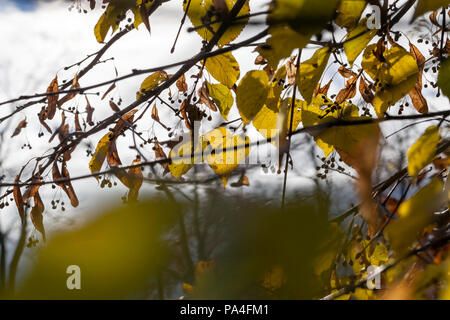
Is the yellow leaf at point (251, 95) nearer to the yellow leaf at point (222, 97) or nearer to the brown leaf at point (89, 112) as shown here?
the yellow leaf at point (222, 97)

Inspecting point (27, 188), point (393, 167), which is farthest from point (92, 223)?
point (393, 167)

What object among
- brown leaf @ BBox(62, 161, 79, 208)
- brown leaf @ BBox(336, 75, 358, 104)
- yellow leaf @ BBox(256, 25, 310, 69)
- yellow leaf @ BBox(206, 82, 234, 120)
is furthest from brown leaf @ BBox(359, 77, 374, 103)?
brown leaf @ BBox(62, 161, 79, 208)

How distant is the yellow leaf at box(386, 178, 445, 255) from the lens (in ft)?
1.23

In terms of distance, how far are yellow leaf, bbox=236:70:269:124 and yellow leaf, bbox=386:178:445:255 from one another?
212 millimetres

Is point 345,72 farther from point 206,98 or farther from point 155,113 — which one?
point 155,113

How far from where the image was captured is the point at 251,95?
0.50 metres

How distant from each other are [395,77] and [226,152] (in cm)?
29

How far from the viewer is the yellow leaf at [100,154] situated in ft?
2.51

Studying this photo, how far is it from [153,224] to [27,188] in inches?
21.8

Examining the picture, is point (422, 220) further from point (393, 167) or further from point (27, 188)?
point (393, 167)

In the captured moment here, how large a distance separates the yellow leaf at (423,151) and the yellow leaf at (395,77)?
19 cm

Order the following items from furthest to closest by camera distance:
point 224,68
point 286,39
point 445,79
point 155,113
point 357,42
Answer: point 155,113, point 224,68, point 357,42, point 445,79, point 286,39

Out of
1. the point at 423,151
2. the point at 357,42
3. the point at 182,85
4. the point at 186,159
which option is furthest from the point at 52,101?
the point at 423,151

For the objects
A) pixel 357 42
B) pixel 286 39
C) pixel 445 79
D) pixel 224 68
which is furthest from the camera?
pixel 224 68
